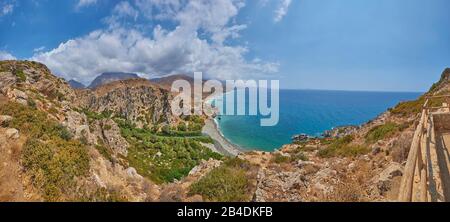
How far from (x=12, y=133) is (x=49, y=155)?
72.1 inches

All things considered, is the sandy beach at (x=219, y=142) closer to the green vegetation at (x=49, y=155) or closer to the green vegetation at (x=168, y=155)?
the green vegetation at (x=168, y=155)

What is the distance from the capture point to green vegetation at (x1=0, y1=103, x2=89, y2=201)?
7.70 meters

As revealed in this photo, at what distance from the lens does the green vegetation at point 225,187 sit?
882 cm

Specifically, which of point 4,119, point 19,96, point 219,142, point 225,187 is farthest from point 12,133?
point 219,142

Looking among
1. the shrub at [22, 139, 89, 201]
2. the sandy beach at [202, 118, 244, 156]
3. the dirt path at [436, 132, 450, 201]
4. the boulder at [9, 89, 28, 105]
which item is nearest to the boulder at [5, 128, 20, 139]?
the shrub at [22, 139, 89, 201]

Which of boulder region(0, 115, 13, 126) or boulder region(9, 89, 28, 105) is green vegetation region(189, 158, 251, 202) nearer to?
boulder region(0, 115, 13, 126)

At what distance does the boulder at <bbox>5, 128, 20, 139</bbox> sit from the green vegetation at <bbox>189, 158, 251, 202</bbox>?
659 cm

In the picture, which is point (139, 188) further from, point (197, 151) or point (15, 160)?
point (197, 151)

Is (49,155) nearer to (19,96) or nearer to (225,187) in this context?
(225,187)

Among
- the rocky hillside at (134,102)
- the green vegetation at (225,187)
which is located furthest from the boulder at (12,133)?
the rocky hillside at (134,102)

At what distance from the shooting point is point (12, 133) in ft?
30.1

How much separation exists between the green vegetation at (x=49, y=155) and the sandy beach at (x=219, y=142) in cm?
3945
